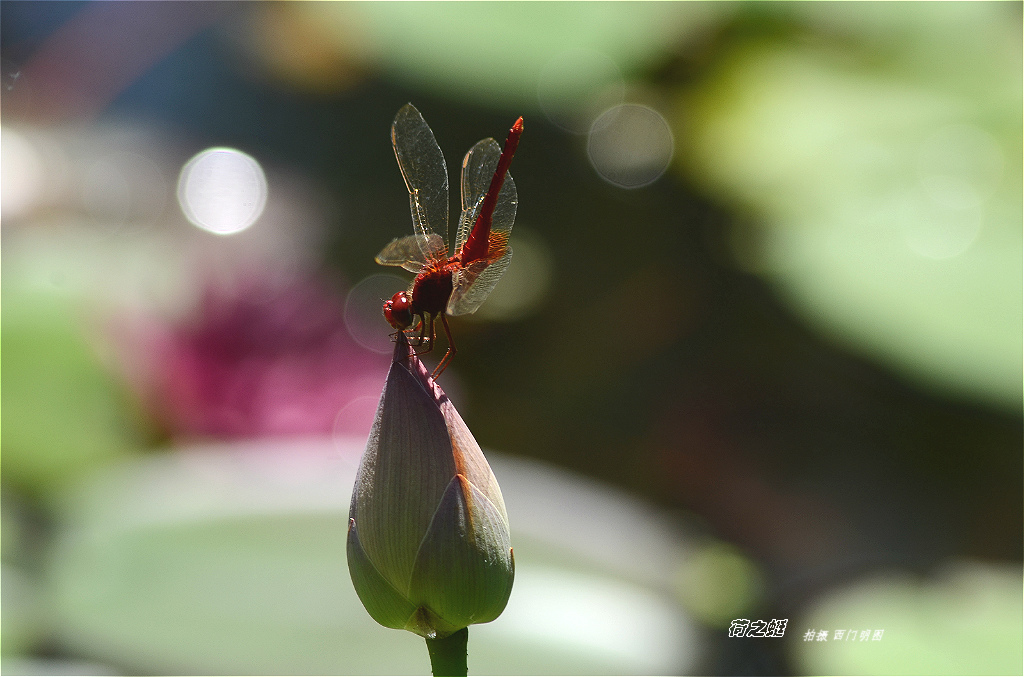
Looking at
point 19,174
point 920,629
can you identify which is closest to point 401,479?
point 920,629

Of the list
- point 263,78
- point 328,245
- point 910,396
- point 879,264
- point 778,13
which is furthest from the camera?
point 263,78

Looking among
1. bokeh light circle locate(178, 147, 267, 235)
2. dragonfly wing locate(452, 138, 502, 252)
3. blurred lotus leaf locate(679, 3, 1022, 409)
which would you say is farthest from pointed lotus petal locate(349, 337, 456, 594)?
bokeh light circle locate(178, 147, 267, 235)

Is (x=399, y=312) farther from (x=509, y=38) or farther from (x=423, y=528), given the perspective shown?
(x=509, y=38)

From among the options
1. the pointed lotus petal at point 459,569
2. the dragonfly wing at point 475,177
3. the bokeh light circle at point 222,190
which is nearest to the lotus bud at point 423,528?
the pointed lotus petal at point 459,569

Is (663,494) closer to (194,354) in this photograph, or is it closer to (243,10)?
(194,354)

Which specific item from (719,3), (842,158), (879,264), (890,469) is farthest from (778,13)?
(890,469)
